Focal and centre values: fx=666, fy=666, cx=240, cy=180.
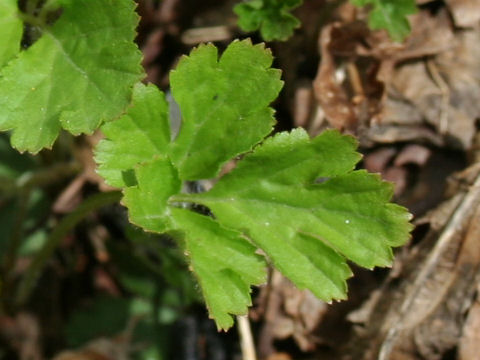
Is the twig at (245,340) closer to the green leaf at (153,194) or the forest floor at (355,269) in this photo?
the forest floor at (355,269)

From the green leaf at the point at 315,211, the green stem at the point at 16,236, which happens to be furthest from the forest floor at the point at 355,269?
the green leaf at the point at 315,211

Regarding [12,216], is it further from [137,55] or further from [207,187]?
[137,55]

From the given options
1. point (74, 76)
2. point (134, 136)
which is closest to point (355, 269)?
point (134, 136)

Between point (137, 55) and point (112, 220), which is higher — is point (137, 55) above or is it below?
above

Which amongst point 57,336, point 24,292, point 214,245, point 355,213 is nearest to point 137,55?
point 214,245

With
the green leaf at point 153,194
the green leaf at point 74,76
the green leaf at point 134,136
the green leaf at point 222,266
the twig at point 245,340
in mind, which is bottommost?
the twig at point 245,340

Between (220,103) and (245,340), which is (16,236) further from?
(220,103)
